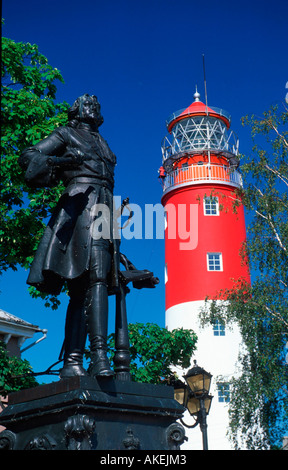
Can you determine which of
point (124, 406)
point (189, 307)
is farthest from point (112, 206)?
point (189, 307)

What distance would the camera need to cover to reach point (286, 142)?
21.2m

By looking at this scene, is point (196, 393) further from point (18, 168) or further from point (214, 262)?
point (214, 262)

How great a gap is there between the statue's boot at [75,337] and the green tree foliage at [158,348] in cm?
1340

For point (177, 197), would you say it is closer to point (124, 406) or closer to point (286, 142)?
point (286, 142)

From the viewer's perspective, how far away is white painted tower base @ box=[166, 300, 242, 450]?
2975cm

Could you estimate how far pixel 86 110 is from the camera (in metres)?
5.76

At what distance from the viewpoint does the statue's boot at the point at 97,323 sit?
15.6ft

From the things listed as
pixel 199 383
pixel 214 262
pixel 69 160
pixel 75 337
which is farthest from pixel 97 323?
pixel 214 262

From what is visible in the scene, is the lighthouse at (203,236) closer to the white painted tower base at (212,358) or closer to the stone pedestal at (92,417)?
the white painted tower base at (212,358)

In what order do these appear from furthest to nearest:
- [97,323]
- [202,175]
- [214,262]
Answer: [202,175], [214,262], [97,323]

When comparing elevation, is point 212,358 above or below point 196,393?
above

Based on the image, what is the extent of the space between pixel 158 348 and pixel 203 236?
49.6 feet
